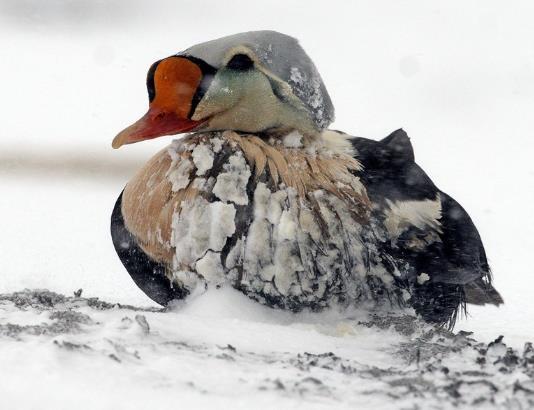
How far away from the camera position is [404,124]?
6.89 m

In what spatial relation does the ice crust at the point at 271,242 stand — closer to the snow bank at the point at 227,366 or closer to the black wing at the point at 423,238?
the black wing at the point at 423,238

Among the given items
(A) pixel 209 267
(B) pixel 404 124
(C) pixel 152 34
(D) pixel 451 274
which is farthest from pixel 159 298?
(C) pixel 152 34

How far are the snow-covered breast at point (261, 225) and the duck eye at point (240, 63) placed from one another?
22 cm

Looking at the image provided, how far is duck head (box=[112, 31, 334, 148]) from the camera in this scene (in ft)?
9.23

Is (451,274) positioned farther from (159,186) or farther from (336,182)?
(159,186)

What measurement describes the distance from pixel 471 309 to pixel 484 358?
209cm

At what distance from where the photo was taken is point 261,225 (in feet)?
8.64

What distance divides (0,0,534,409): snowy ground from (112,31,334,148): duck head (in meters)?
0.57

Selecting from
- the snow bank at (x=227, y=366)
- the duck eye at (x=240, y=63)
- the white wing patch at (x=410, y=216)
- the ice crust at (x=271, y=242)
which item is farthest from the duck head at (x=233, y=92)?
the snow bank at (x=227, y=366)

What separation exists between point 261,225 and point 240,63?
1.76ft

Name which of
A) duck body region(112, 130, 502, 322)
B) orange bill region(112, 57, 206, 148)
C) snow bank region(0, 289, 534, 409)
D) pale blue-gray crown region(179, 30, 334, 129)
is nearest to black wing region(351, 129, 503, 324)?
duck body region(112, 130, 502, 322)

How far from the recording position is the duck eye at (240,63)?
113 inches

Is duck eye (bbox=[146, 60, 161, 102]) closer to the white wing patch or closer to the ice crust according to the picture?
the ice crust

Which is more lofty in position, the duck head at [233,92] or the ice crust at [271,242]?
the duck head at [233,92]
